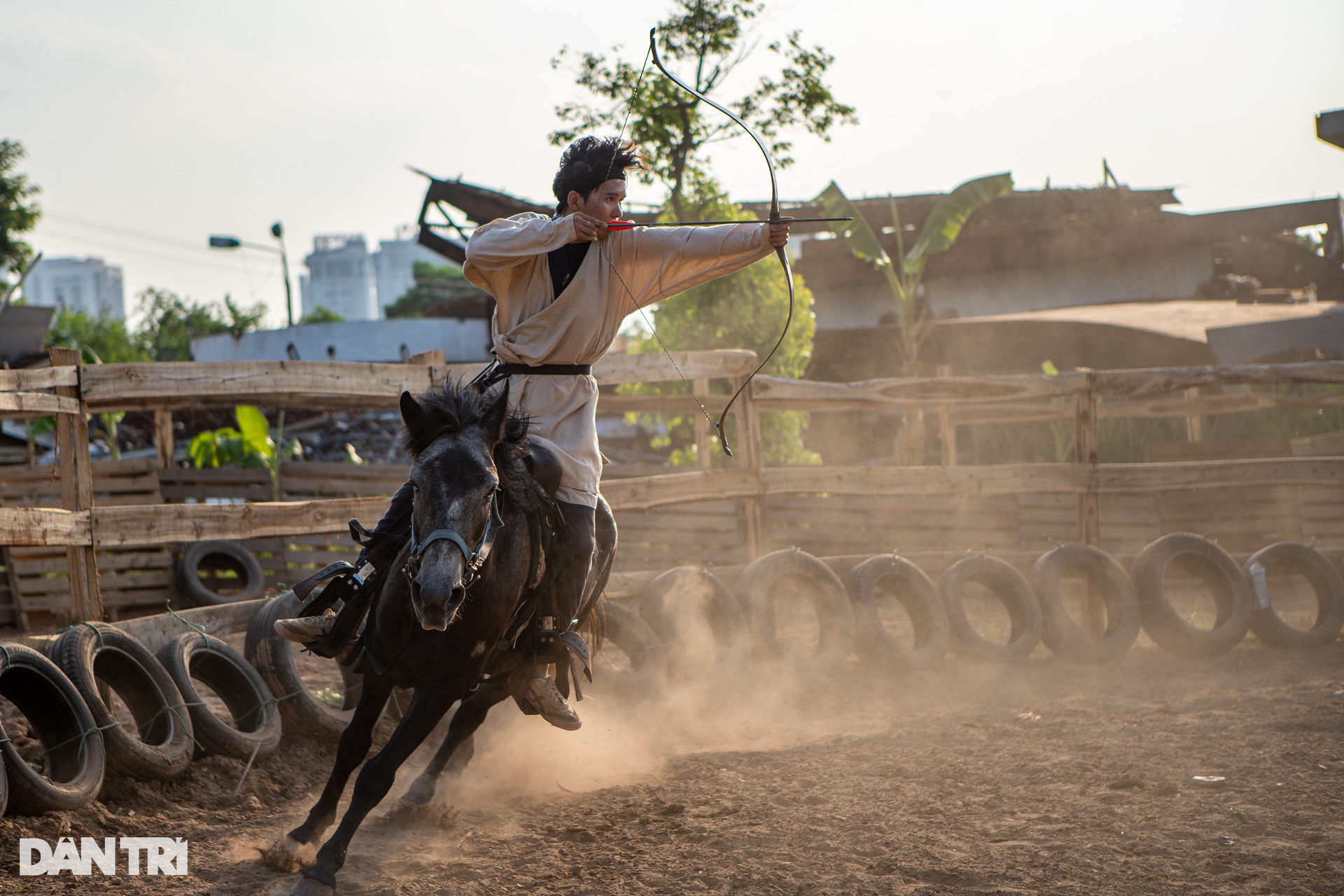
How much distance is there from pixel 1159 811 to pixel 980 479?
426 centimetres

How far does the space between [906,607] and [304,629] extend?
4.67 metres

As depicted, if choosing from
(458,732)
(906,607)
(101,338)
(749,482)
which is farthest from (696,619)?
(101,338)

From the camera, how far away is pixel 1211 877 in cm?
336

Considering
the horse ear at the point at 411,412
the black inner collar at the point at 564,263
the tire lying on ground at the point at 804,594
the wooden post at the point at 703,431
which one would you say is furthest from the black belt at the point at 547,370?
the wooden post at the point at 703,431

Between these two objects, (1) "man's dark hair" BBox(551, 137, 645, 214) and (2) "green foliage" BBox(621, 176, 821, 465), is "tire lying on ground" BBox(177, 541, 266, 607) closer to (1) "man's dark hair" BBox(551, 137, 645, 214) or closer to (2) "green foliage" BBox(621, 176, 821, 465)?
(2) "green foliage" BBox(621, 176, 821, 465)

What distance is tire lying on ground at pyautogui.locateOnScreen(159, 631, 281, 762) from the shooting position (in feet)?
15.1

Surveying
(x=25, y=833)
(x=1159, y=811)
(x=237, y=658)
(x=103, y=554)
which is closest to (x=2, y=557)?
(x=103, y=554)

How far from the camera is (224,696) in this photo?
517 centimetres

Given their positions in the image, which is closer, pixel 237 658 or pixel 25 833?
pixel 25 833

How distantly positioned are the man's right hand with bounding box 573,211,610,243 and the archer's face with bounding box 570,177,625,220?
0.84 feet

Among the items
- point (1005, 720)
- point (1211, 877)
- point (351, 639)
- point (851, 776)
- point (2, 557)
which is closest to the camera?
point (1211, 877)

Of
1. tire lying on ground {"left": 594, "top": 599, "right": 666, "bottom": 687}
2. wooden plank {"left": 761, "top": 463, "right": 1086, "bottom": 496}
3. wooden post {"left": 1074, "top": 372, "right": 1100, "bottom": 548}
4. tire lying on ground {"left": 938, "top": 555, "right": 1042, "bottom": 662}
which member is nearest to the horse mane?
tire lying on ground {"left": 594, "top": 599, "right": 666, "bottom": 687}

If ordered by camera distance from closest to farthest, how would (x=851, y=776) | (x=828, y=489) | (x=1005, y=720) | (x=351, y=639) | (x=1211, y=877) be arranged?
(x=1211, y=877)
(x=351, y=639)
(x=851, y=776)
(x=1005, y=720)
(x=828, y=489)

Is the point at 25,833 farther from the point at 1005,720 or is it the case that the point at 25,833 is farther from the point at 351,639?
the point at 1005,720
